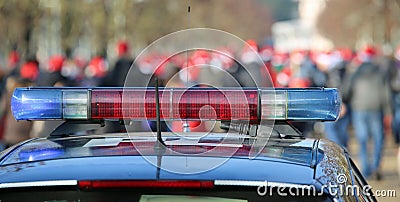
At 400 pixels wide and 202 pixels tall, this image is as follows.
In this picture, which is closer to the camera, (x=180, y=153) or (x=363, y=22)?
(x=180, y=153)

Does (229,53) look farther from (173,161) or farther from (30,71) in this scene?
(173,161)

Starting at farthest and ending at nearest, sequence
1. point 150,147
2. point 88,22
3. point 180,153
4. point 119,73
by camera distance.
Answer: point 88,22 → point 119,73 → point 150,147 → point 180,153

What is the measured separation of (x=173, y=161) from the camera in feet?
10.9

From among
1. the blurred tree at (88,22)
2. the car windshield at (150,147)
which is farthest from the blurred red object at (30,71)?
the blurred tree at (88,22)

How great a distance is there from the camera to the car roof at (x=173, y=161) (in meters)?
3.20

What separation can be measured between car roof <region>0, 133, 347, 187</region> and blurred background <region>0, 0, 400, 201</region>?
0.72m

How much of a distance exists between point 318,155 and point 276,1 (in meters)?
107

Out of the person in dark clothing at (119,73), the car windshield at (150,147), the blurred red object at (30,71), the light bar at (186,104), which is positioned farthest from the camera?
the person in dark clothing at (119,73)

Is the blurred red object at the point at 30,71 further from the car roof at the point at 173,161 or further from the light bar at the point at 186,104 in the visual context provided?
the car roof at the point at 173,161

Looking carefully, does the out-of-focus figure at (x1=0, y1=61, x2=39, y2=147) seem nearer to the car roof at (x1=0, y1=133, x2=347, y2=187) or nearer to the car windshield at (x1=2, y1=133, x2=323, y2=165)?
the car windshield at (x1=2, y1=133, x2=323, y2=165)

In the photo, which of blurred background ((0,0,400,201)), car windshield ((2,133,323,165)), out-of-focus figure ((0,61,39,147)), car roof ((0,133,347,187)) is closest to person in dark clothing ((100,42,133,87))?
blurred background ((0,0,400,201))

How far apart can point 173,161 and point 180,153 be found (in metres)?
0.14

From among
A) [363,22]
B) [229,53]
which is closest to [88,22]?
[363,22]

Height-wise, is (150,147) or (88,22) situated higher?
(88,22)
